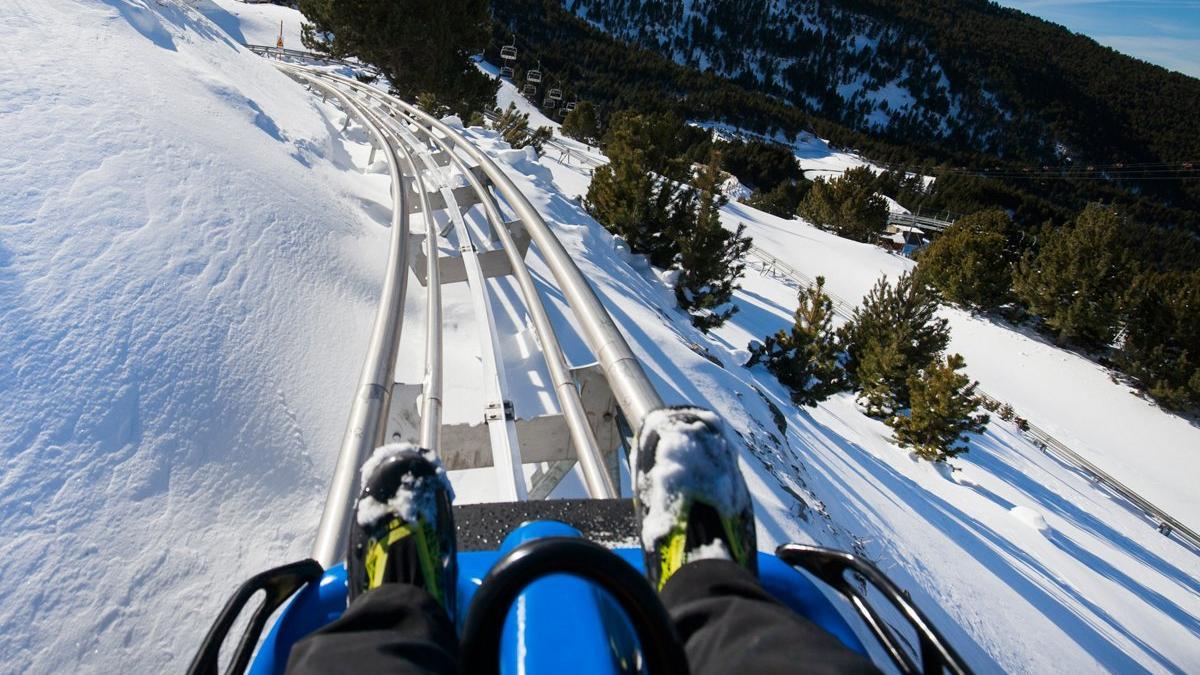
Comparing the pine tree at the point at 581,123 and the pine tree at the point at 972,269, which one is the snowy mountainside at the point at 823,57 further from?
the pine tree at the point at 972,269

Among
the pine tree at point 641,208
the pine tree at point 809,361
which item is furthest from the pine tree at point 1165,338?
the pine tree at point 641,208

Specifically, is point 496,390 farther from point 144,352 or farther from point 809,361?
point 809,361

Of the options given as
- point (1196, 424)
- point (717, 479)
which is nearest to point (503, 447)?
point (717, 479)

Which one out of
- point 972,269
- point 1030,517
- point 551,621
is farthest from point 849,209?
point 551,621

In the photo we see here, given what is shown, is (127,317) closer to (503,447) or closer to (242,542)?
(242,542)

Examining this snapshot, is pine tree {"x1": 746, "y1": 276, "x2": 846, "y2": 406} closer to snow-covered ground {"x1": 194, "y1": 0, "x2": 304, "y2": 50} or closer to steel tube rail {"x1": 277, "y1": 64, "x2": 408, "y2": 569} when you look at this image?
steel tube rail {"x1": 277, "y1": 64, "x2": 408, "y2": 569}
